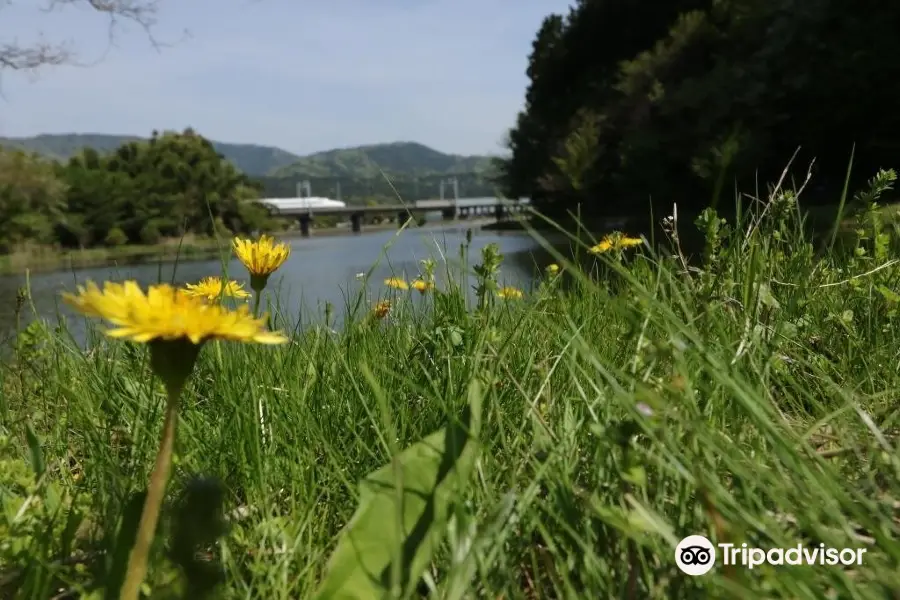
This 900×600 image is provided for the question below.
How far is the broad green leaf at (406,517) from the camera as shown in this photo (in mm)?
464

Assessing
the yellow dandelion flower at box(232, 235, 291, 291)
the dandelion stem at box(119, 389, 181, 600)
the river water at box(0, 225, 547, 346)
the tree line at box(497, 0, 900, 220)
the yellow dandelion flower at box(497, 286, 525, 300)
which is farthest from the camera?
the tree line at box(497, 0, 900, 220)

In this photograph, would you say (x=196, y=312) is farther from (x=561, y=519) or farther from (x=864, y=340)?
(x=864, y=340)

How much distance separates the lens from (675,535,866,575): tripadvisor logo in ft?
1.34

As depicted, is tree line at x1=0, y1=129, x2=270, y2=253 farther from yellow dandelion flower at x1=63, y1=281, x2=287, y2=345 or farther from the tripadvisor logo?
the tripadvisor logo

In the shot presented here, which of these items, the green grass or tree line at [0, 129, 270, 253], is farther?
tree line at [0, 129, 270, 253]

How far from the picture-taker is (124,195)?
32719 mm

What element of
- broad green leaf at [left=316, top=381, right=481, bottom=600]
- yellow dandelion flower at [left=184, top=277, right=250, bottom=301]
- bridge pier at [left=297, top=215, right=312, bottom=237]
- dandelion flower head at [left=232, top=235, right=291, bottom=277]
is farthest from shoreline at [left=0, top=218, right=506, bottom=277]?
broad green leaf at [left=316, top=381, right=481, bottom=600]

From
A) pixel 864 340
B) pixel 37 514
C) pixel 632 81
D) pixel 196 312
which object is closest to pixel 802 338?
pixel 864 340

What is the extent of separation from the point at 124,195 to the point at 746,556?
119 feet

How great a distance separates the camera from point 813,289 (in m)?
1.08

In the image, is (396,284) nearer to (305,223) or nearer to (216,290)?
(216,290)

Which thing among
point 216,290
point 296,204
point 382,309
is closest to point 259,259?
point 216,290

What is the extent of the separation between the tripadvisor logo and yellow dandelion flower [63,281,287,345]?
29 cm

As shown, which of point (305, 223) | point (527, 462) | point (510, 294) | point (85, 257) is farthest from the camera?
point (305, 223)
